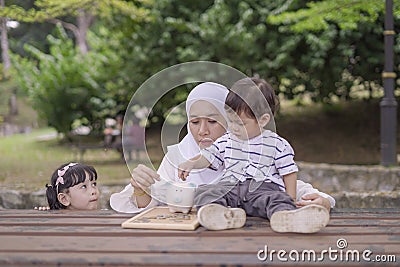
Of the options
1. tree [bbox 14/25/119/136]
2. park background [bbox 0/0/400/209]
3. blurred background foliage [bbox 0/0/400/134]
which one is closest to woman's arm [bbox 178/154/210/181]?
park background [bbox 0/0/400/209]

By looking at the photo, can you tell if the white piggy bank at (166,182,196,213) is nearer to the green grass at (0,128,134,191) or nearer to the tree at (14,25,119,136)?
the green grass at (0,128,134,191)

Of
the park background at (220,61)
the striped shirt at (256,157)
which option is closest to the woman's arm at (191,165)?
the striped shirt at (256,157)

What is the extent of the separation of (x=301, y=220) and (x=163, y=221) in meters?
0.50

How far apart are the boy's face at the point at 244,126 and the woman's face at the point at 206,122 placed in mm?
203

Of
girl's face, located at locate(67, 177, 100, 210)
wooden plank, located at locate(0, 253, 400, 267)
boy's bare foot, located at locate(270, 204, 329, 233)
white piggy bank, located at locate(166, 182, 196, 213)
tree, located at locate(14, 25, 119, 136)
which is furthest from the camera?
tree, located at locate(14, 25, 119, 136)

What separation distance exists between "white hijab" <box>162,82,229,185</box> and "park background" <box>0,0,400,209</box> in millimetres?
4964

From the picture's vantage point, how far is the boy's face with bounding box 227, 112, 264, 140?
2.38 metres

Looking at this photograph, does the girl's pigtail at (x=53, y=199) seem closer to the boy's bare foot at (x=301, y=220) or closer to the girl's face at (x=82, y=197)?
the girl's face at (x=82, y=197)

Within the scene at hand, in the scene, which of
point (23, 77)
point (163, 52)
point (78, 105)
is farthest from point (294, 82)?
point (23, 77)

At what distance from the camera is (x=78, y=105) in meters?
13.2

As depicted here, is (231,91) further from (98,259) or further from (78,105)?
(78,105)

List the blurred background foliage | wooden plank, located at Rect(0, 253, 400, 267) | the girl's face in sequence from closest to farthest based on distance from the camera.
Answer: wooden plank, located at Rect(0, 253, 400, 267) → the girl's face → the blurred background foliage

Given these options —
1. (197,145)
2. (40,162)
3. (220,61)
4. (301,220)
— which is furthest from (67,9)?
(301,220)

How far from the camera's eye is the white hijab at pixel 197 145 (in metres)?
2.54
